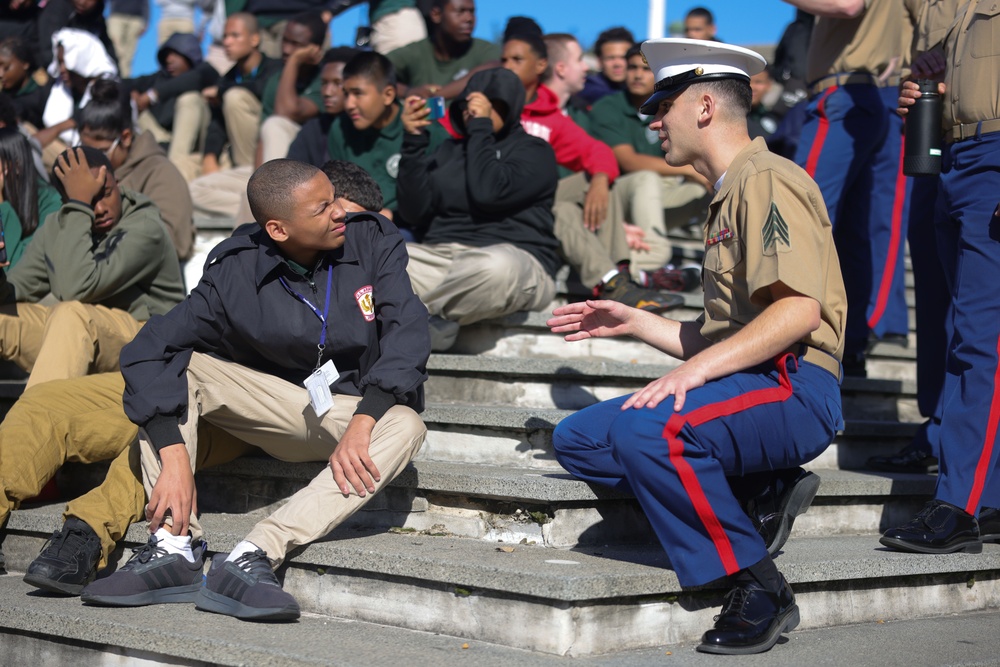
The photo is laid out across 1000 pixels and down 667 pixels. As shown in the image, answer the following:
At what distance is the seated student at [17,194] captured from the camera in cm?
533

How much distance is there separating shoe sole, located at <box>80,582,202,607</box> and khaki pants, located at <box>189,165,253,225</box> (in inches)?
166

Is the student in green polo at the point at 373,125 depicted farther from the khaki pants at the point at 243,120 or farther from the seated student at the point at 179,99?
the seated student at the point at 179,99

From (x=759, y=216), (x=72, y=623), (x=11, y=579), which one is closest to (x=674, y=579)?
(x=759, y=216)

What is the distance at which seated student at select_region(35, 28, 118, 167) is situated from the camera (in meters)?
8.41

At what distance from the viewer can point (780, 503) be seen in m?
3.27

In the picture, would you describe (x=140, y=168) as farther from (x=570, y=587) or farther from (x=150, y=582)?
(x=570, y=587)

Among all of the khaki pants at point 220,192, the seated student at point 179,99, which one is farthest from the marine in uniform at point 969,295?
the seated student at point 179,99

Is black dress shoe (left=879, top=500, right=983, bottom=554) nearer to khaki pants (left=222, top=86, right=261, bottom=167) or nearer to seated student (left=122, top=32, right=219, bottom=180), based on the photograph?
khaki pants (left=222, top=86, right=261, bottom=167)

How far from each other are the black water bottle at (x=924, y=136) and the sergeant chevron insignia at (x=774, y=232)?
103 centimetres

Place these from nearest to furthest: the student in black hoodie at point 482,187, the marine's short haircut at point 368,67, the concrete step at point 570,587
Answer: the concrete step at point 570,587
the student in black hoodie at point 482,187
the marine's short haircut at point 368,67

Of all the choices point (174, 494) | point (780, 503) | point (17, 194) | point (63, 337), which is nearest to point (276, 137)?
point (17, 194)

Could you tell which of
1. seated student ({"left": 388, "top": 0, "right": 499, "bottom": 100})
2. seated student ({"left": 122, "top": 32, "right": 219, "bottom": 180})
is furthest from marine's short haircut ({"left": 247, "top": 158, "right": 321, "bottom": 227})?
seated student ({"left": 122, "top": 32, "right": 219, "bottom": 180})

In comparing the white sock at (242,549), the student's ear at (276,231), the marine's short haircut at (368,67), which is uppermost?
the marine's short haircut at (368,67)

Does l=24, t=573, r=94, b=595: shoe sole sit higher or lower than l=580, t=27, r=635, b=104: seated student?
lower
